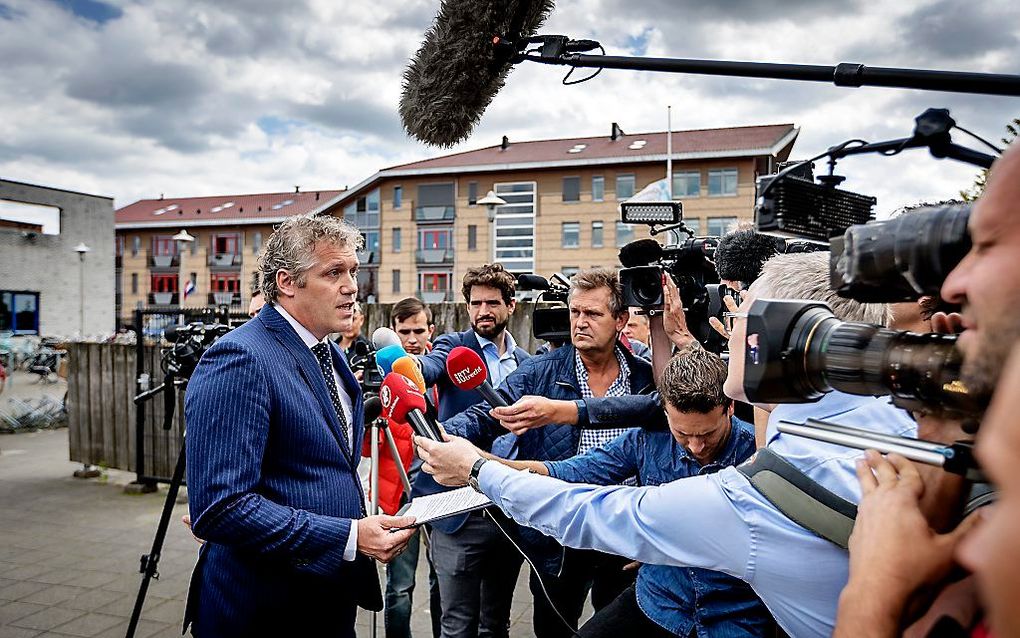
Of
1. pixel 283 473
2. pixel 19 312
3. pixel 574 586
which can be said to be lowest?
pixel 574 586

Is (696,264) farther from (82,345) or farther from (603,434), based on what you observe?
(82,345)

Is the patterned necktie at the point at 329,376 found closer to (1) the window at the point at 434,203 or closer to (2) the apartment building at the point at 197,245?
(1) the window at the point at 434,203

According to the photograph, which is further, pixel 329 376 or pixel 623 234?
pixel 623 234

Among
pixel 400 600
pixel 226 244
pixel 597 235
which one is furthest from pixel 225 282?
pixel 400 600

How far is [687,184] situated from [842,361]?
3272 centimetres

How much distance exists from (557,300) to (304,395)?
2030 mm

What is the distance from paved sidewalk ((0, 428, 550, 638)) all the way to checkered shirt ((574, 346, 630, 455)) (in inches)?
68.1

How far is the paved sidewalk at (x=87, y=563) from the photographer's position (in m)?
4.17

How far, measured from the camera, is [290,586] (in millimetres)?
2082

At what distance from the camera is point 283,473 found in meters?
2.06

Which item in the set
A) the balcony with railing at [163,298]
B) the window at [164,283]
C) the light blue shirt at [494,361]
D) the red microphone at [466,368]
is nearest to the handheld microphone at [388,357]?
the red microphone at [466,368]

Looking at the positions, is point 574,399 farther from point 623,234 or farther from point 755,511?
point 623,234

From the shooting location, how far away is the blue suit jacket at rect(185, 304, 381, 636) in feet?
6.29

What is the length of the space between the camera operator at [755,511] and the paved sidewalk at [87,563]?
9.40 feet
